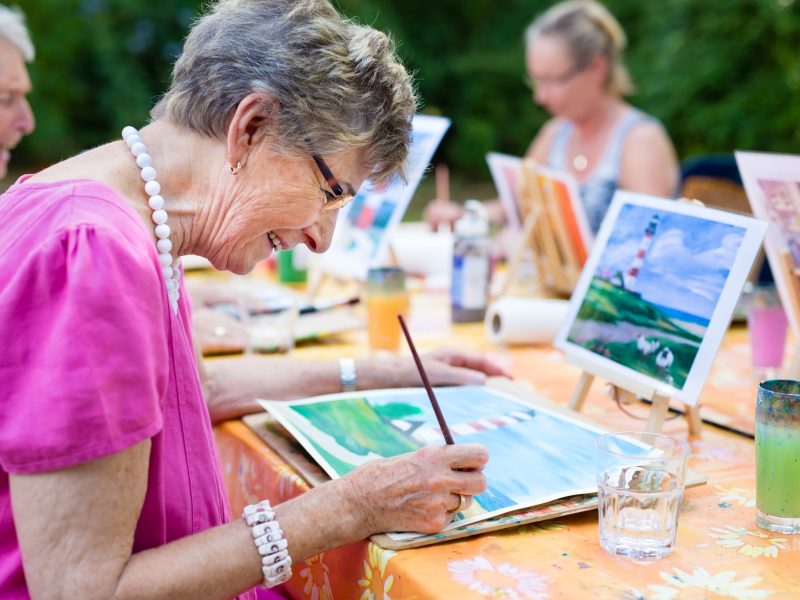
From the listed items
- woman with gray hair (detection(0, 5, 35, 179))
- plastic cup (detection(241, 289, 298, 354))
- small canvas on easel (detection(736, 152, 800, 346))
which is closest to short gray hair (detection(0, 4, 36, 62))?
woman with gray hair (detection(0, 5, 35, 179))

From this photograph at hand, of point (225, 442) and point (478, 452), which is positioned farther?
point (225, 442)

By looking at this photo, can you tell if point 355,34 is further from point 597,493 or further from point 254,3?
point 597,493

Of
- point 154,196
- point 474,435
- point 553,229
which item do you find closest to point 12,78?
point 553,229

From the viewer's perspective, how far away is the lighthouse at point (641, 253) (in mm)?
1561

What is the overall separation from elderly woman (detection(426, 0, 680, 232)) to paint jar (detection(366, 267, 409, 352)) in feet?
3.67

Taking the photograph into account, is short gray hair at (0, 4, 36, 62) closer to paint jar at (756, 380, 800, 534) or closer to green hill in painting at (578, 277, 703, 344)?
green hill in painting at (578, 277, 703, 344)

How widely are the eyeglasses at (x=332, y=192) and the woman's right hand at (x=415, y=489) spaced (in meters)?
0.39

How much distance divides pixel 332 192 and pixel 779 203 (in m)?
0.86

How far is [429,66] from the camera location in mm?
10094

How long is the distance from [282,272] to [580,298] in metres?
1.45

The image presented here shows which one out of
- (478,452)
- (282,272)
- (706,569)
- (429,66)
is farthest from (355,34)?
(429,66)

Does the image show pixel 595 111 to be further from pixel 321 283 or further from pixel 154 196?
pixel 154 196

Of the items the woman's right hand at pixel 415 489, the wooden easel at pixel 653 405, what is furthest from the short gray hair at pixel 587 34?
the woman's right hand at pixel 415 489

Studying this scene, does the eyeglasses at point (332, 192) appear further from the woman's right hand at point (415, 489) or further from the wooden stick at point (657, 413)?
the wooden stick at point (657, 413)
